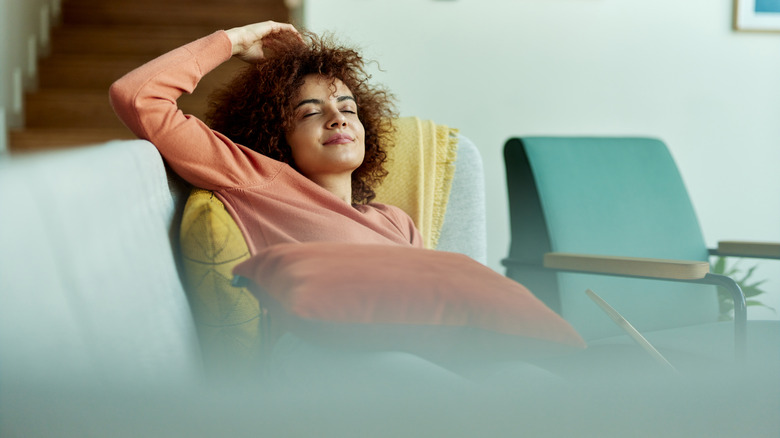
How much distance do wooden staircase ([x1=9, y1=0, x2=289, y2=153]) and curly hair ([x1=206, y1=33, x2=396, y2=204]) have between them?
6.16 ft

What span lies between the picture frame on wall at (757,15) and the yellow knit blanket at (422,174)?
130 cm

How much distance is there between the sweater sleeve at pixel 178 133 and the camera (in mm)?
1036

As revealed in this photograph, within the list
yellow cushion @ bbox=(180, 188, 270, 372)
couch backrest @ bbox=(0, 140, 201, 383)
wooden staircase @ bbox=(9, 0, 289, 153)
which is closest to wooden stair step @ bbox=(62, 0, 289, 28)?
wooden staircase @ bbox=(9, 0, 289, 153)

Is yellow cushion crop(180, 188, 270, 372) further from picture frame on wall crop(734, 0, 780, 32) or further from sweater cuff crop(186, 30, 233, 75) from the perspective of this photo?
picture frame on wall crop(734, 0, 780, 32)

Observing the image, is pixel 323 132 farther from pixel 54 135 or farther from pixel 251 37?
pixel 54 135

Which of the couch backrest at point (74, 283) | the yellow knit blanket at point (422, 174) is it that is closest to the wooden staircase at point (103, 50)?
the yellow knit blanket at point (422, 174)

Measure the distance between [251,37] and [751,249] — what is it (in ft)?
3.46

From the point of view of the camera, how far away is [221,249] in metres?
0.88

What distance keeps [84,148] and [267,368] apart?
0.85 ft

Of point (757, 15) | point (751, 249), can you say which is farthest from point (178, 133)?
point (757, 15)

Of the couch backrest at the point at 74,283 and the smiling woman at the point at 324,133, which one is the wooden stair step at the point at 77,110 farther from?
the couch backrest at the point at 74,283

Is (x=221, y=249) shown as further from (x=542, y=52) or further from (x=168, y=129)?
(x=542, y=52)

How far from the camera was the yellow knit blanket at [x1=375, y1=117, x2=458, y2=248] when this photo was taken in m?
1.42

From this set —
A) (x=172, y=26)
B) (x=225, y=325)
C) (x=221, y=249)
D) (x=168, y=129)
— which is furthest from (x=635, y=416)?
(x=172, y=26)
